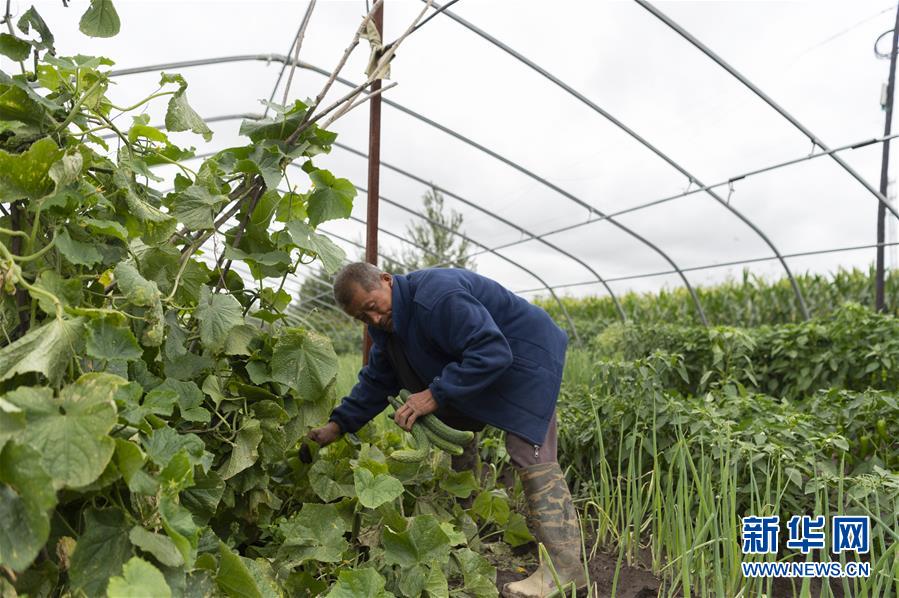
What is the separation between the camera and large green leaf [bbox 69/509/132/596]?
1070mm

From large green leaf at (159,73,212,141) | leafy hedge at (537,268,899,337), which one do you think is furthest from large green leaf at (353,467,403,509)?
leafy hedge at (537,268,899,337)

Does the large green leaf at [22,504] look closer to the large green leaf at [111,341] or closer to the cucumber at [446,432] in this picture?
the large green leaf at [111,341]

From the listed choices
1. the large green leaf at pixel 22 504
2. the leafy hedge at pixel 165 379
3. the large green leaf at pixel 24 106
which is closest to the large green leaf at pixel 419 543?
the leafy hedge at pixel 165 379

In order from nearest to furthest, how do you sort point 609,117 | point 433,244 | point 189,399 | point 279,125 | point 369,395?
point 189,399, point 279,125, point 369,395, point 609,117, point 433,244

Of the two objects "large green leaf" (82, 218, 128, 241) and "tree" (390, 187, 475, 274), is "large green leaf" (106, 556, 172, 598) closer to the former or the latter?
"large green leaf" (82, 218, 128, 241)

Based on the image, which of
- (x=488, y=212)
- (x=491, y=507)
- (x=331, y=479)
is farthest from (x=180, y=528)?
(x=488, y=212)

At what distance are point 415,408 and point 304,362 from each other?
418mm

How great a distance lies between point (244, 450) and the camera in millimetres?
1621

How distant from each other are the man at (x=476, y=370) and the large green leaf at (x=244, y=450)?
0.49m

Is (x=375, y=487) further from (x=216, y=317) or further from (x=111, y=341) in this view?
(x=111, y=341)

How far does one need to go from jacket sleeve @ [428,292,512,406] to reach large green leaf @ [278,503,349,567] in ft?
1.50

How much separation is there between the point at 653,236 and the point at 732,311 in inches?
80.0

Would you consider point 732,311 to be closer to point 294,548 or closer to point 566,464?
point 566,464

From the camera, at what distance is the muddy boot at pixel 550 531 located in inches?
78.6
